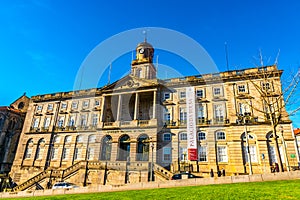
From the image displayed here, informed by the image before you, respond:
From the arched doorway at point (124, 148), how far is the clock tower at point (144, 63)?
47.8ft

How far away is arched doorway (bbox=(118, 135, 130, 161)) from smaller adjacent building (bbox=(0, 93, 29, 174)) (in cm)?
3208

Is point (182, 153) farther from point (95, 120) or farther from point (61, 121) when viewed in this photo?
point (61, 121)

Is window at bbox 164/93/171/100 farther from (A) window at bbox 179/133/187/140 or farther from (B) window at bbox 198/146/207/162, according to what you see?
(B) window at bbox 198/146/207/162

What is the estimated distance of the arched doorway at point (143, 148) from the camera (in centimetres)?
3297

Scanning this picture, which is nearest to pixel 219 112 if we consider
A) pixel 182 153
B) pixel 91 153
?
pixel 182 153

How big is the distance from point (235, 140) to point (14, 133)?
5153cm

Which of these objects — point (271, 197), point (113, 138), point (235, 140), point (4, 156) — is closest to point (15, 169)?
point (4, 156)

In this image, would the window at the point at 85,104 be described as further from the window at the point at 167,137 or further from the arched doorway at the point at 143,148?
the window at the point at 167,137

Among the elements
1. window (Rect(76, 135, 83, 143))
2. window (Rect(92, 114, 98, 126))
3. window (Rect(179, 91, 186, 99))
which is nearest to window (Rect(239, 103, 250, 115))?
window (Rect(179, 91, 186, 99))

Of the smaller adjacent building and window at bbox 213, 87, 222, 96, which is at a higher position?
window at bbox 213, 87, 222, 96

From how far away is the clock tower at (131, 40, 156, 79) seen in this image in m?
44.1

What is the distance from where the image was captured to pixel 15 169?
40.2 m

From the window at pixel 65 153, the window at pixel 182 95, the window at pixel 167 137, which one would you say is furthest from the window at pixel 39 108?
the window at pixel 182 95

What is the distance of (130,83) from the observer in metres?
38.5
